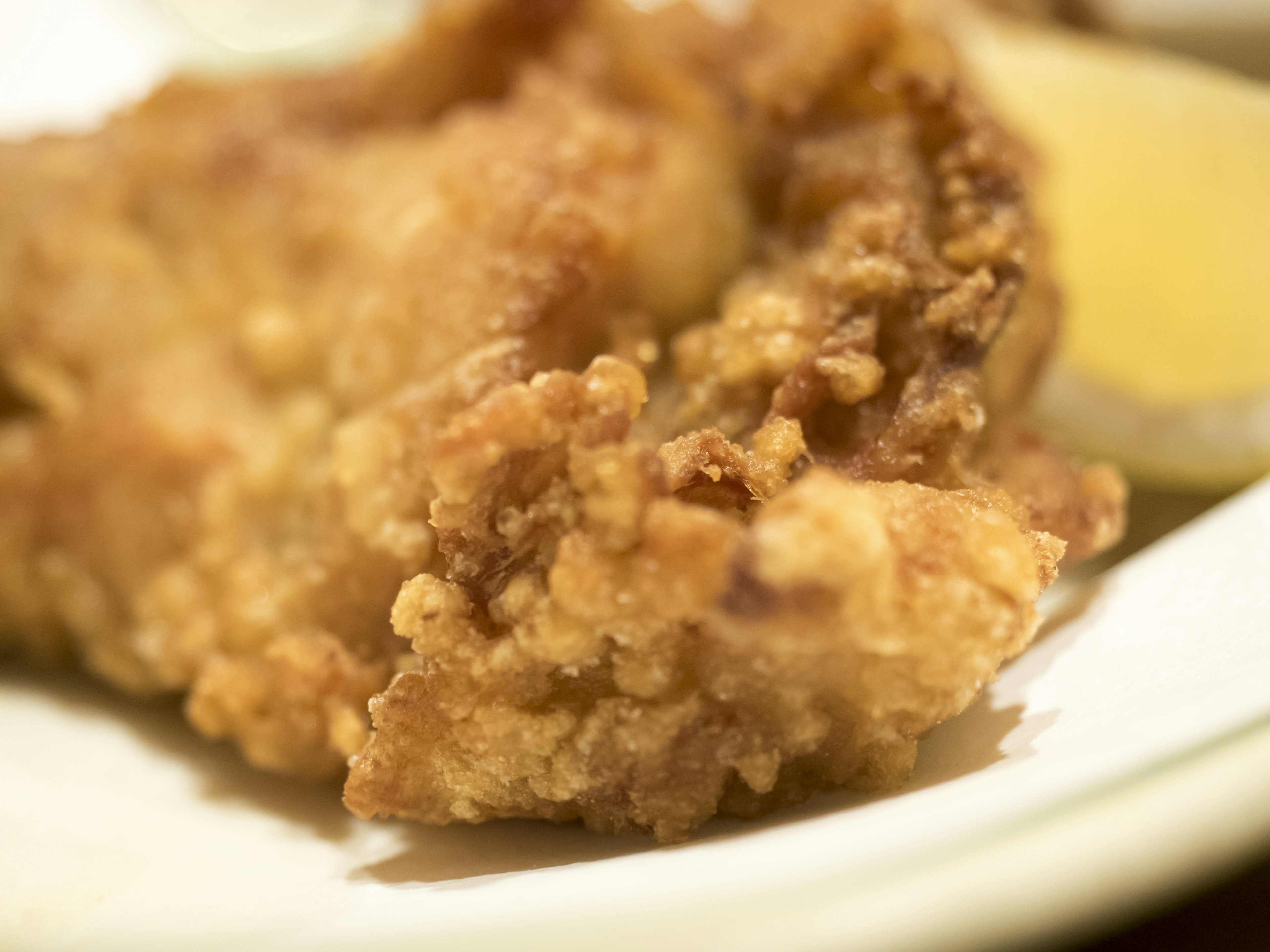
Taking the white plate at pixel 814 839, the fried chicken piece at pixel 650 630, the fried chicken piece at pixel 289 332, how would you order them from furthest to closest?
the fried chicken piece at pixel 289 332 < the fried chicken piece at pixel 650 630 < the white plate at pixel 814 839

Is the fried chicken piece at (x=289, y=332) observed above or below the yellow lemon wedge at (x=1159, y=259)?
below

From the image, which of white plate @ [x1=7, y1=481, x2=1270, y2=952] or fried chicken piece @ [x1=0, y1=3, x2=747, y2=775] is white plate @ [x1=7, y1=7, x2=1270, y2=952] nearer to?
white plate @ [x1=7, y1=481, x2=1270, y2=952]

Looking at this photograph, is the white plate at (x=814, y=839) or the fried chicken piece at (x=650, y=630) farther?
the fried chicken piece at (x=650, y=630)

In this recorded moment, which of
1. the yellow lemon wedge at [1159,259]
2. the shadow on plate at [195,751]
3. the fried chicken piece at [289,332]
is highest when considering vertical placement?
the yellow lemon wedge at [1159,259]

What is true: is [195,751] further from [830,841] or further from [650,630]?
[830,841]

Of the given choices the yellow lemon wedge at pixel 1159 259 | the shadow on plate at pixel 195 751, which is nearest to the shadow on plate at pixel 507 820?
the shadow on plate at pixel 195 751

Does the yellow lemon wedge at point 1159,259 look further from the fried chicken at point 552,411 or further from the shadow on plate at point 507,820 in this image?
the fried chicken at point 552,411

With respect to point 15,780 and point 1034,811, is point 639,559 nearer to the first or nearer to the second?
point 1034,811

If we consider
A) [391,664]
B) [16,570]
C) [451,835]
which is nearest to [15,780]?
[16,570]
